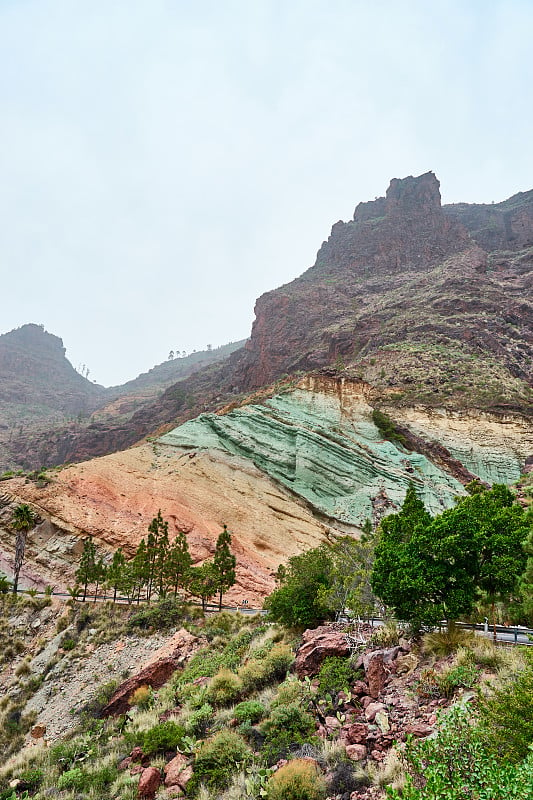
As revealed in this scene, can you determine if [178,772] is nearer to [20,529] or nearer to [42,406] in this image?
[20,529]

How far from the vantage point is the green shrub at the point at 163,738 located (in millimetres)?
10828

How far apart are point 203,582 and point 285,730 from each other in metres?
16.3

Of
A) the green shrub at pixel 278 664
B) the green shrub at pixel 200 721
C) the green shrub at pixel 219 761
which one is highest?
the green shrub at pixel 278 664

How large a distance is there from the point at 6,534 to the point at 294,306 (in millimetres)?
91866

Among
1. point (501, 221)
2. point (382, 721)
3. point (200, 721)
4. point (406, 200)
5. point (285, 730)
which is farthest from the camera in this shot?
point (501, 221)

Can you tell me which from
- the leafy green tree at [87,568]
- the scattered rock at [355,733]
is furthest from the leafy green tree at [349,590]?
the leafy green tree at [87,568]

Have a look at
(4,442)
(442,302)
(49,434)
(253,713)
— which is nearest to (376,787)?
(253,713)

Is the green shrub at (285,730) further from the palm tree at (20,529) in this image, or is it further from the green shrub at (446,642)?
the palm tree at (20,529)

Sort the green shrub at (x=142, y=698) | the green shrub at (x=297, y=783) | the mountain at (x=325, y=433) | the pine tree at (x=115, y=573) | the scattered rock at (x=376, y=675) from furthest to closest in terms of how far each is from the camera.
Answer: the mountain at (x=325, y=433) < the pine tree at (x=115, y=573) < the green shrub at (x=142, y=698) < the scattered rock at (x=376, y=675) < the green shrub at (x=297, y=783)

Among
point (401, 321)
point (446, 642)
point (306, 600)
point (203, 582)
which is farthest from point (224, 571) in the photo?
point (401, 321)

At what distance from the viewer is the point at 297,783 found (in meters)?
7.57

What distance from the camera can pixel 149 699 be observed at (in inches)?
579

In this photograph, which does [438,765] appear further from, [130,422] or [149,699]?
[130,422]

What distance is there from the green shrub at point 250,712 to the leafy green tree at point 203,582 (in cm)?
1353
